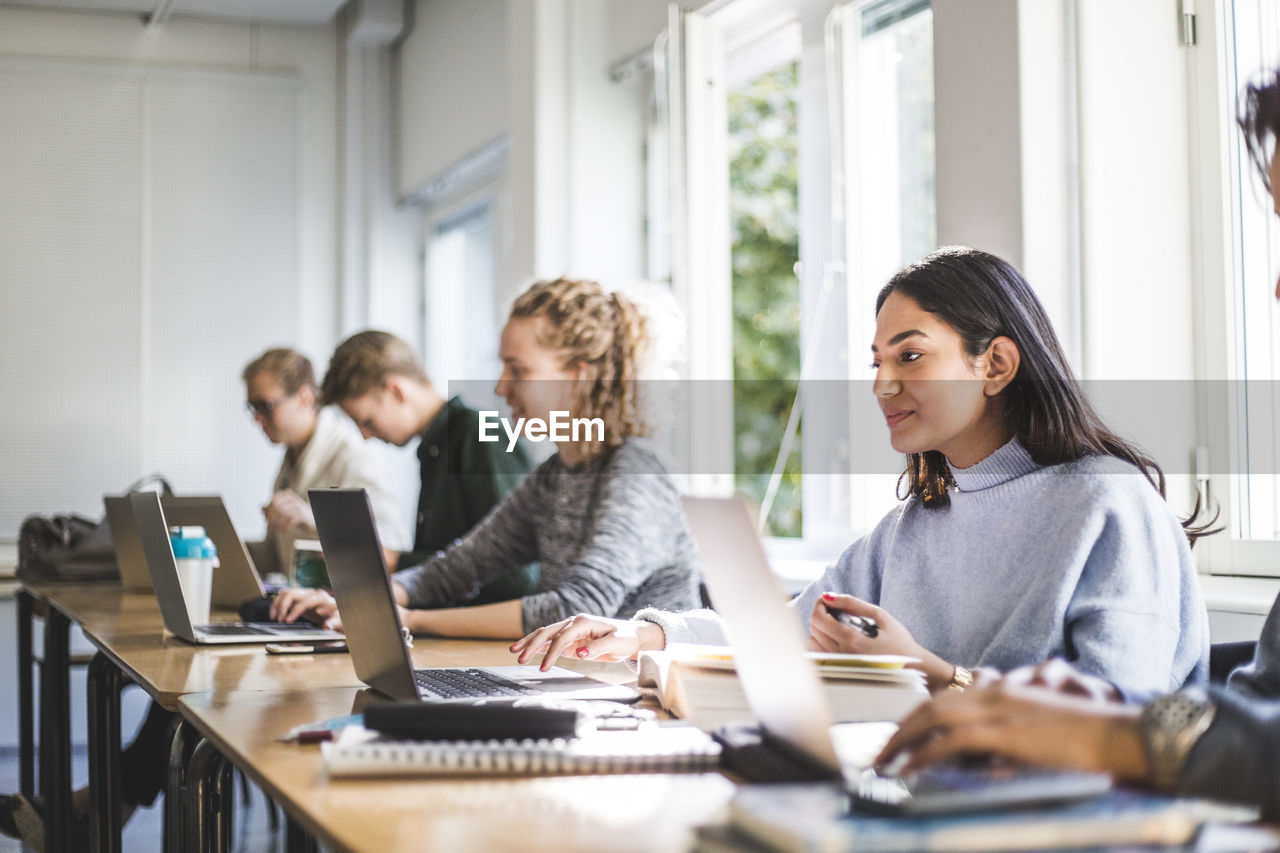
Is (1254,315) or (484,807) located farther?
(1254,315)

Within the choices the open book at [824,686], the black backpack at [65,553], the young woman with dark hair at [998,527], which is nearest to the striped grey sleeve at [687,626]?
the young woman with dark hair at [998,527]

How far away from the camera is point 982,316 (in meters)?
1.56

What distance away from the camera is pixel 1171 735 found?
0.93 metres

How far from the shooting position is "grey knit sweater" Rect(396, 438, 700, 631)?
2.13 meters

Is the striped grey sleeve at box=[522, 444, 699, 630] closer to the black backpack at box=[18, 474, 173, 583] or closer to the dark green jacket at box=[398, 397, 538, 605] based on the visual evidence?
the dark green jacket at box=[398, 397, 538, 605]

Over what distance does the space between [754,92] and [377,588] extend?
27.8 feet

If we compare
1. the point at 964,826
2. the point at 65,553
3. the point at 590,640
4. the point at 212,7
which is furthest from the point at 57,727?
the point at 212,7

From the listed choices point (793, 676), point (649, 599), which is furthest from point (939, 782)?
point (649, 599)

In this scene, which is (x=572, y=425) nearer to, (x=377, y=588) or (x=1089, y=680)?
(x=377, y=588)

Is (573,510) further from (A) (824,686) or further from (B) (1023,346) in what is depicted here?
(A) (824,686)

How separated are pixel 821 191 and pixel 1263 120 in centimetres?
171

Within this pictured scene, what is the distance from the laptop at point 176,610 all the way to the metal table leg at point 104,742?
0.69 ft

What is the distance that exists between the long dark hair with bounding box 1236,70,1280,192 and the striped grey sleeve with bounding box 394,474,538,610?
1.49 meters

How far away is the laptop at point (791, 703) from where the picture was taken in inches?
31.5
